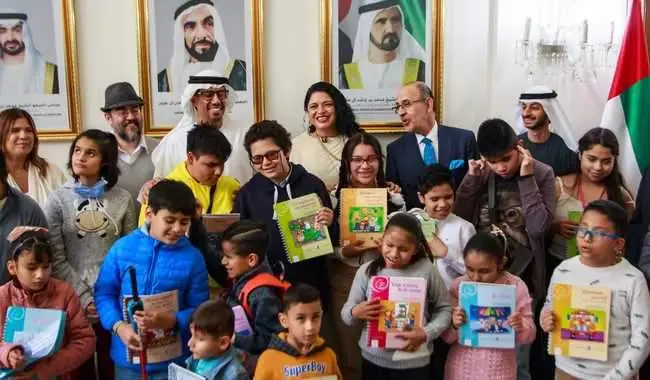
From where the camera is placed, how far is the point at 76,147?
2973 mm

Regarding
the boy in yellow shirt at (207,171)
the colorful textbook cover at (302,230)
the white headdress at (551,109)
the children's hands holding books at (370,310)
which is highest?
the white headdress at (551,109)

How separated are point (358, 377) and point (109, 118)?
2.11m

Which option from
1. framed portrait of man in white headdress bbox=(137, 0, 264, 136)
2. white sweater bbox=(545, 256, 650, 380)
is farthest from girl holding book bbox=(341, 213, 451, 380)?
framed portrait of man in white headdress bbox=(137, 0, 264, 136)

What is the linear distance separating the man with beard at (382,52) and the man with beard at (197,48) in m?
0.81

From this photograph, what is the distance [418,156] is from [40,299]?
2.13 m

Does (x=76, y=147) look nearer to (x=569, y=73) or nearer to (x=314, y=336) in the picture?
(x=314, y=336)

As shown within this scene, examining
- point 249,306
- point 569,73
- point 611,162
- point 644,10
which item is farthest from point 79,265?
point 644,10

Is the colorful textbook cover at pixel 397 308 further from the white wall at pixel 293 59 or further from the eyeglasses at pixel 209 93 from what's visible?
the white wall at pixel 293 59

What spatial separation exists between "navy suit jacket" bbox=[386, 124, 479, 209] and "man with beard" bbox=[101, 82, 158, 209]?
1441 millimetres

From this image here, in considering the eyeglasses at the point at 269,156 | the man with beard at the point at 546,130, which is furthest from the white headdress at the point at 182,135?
the man with beard at the point at 546,130

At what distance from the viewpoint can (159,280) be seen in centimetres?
255

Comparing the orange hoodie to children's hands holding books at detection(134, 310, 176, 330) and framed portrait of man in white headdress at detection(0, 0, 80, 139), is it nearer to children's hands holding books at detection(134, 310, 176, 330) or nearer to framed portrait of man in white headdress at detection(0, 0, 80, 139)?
children's hands holding books at detection(134, 310, 176, 330)

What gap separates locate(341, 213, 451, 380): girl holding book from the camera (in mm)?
2602

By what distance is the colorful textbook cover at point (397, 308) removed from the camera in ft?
8.50
